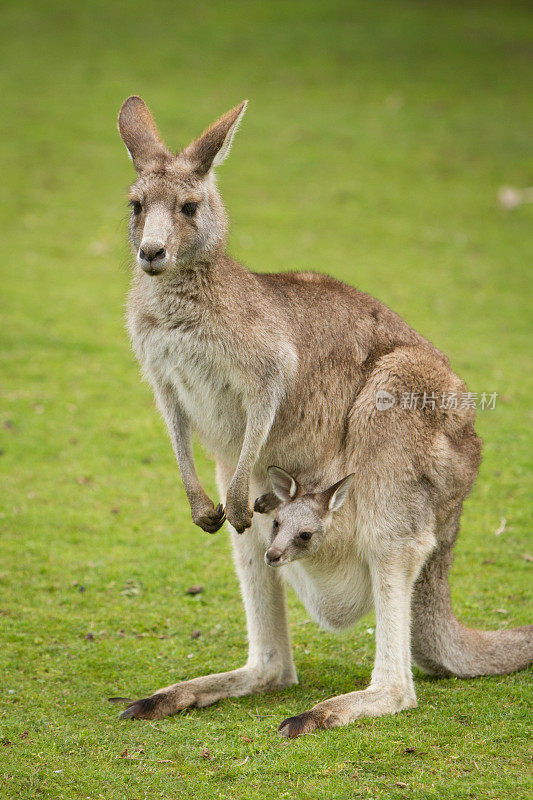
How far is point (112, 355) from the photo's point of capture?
29.9 feet

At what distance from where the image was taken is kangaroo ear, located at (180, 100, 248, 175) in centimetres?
398

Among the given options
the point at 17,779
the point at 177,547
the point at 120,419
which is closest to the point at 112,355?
the point at 120,419

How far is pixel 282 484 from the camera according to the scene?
4.14 metres

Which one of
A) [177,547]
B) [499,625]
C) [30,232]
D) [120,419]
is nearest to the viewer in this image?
[499,625]

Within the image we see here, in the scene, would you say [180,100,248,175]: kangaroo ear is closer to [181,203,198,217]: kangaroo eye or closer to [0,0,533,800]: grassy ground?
[181,203,198,217]: kangaroo eye

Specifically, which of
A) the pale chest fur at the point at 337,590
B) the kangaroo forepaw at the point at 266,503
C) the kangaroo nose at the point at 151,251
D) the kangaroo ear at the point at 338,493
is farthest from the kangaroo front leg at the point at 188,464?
the kangaroo nose at the point at 151,251

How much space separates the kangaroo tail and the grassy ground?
0.09 m

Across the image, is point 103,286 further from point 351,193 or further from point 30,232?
point 351,193

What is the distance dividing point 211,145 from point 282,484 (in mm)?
1458

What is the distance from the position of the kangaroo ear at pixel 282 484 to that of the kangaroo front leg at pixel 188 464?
0.27 metres

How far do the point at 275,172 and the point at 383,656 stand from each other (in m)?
10.6

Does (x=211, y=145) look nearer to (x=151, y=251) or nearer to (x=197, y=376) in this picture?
(x=151, y=251)

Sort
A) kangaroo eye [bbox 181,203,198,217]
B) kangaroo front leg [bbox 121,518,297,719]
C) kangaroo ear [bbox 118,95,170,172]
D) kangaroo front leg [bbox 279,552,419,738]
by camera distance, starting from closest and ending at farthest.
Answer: kangaroo front leg [bbox 279,552,419,738] → kangaroo eye [bbox 181,203,198,217] → kangaroo ear [bbox 118,95,170,172] → kangaroo front leg [bbox 121,518,297,719]

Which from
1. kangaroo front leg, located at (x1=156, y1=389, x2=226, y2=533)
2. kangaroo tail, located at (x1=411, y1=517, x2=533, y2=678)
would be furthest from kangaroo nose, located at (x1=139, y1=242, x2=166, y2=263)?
kangaroo tail, located at (x1=411, y1=517, x2=533, y2=678)
